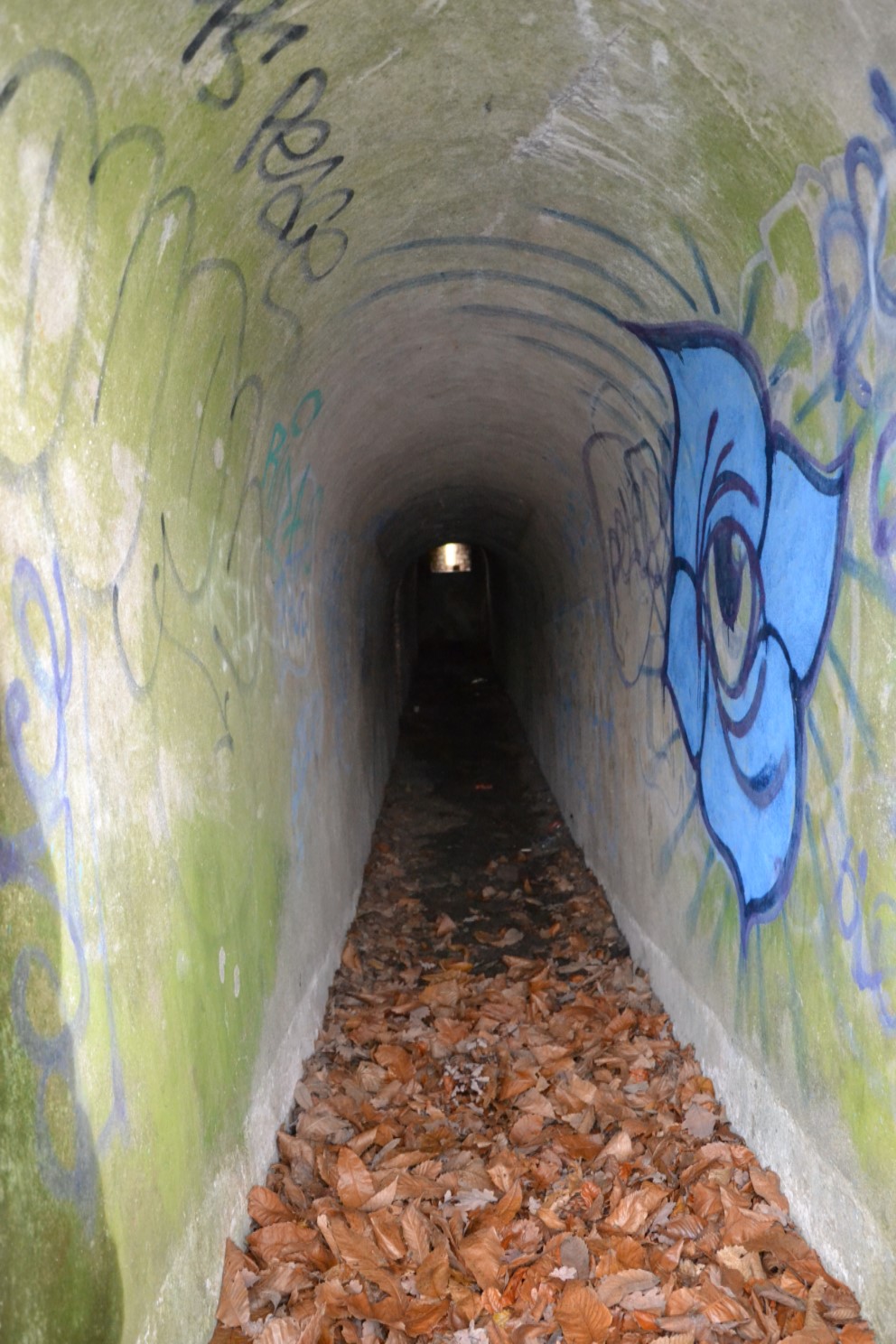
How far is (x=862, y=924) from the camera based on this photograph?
297 centimetres

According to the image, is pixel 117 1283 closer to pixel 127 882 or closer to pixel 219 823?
pixel 127 882

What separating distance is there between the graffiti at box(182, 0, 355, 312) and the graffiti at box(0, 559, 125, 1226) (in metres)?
1.35

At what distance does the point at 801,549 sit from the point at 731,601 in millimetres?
893

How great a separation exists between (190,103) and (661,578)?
3.70m

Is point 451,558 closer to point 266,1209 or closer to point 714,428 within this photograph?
point 714,428

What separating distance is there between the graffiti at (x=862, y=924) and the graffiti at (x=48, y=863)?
2069 mm

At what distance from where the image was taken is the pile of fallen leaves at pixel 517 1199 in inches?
123

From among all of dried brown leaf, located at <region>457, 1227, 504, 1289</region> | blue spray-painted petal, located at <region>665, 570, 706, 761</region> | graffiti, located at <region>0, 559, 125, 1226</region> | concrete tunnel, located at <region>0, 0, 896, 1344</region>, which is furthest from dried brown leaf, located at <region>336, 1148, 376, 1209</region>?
blue spray-painted petal, located at <region>665, 570, 706, 761</region>

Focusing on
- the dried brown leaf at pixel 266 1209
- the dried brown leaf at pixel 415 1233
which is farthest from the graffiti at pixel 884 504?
the dried brown leaf at pixel 266 1209

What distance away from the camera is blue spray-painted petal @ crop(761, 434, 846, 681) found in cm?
311

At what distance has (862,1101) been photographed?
9.83 ft

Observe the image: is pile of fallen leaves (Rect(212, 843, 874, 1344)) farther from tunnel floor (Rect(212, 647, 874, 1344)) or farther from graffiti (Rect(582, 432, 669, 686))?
graffiti (Rect(582, 432, 669, 686))

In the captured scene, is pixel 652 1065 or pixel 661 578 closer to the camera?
pixel 652 1065

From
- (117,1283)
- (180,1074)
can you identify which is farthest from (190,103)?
(117,1283)
